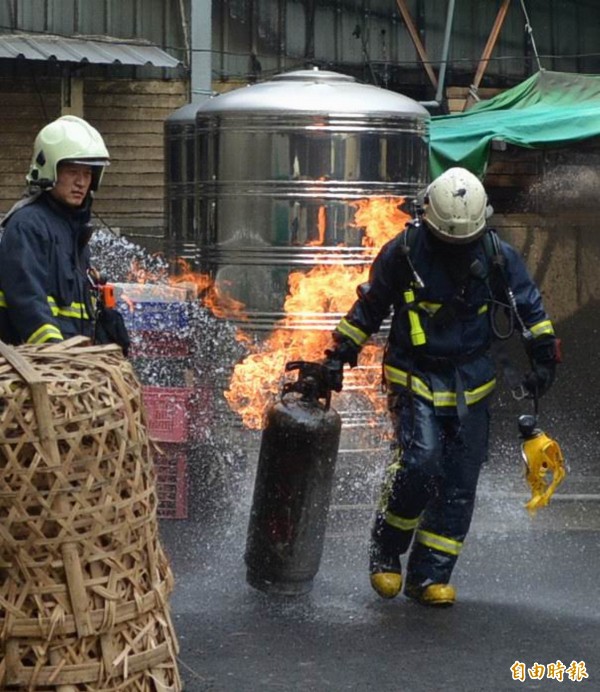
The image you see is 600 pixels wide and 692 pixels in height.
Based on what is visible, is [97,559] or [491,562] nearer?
[97,559]

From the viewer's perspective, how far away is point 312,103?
8.98 meters

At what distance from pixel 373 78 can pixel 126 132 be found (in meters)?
2.76

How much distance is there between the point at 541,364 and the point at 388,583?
1129mm

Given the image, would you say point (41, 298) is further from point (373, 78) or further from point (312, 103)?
point (373, 78)

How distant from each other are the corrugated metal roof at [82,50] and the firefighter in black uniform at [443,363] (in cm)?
836

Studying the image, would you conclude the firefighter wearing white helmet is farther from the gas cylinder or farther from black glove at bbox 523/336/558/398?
black glove at bbox 523/336/558/398

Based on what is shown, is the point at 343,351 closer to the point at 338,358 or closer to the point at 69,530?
the point at 338,358

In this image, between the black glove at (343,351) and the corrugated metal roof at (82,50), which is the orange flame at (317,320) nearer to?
the black glove at (343,351)

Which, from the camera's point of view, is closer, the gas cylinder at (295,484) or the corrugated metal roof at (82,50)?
Answer: the gas cylinder at (295,484)

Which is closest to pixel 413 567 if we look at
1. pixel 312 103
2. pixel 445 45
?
pixel 312 103

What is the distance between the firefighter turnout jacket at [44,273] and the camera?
543 cm

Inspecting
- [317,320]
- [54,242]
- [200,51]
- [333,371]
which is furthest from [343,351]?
[200,51]

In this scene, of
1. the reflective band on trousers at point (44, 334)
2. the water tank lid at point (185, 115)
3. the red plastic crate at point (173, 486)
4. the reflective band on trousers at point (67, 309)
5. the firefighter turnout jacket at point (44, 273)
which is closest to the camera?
the reflective band on trousers at point (44, 334)

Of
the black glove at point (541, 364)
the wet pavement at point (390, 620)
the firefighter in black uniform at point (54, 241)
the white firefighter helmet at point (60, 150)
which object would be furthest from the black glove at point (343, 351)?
the white firefighter helmet at point (60, 150)
